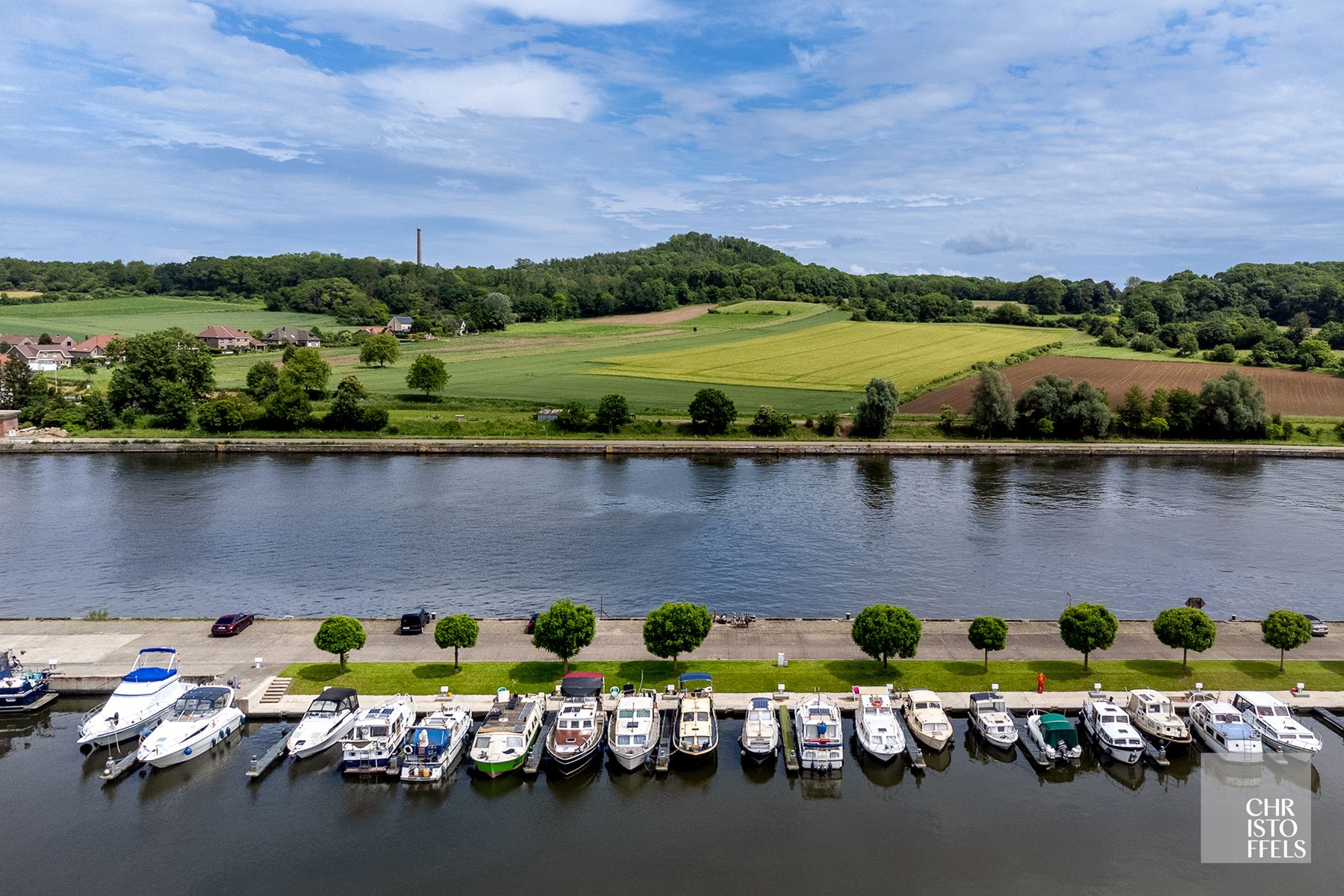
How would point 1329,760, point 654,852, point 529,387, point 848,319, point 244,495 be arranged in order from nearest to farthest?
point 654,852, point 1329,760, point 244,495, point 529,387, point 848,319

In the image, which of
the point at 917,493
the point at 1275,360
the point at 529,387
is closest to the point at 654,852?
the point at 917,493

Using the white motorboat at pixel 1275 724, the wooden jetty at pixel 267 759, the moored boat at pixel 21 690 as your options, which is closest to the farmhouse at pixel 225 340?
the moored boat at pixel 21 690

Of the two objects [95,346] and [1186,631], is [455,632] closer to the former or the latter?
[1186,631]

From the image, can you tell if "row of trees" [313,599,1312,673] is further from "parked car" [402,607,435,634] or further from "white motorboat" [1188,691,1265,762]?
"parked car" [402,607,435,634]

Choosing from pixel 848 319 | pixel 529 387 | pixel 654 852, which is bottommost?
pixel 654 852

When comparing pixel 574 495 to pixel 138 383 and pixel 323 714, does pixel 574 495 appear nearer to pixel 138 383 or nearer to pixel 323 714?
pixel 323 714

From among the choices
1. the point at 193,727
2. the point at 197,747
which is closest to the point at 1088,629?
the point at 197,747

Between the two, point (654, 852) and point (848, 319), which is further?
point (848, 319)

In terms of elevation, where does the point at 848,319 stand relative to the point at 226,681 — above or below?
above

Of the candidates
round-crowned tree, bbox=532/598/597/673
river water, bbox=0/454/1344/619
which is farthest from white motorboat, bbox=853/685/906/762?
Answer: river water, bbox=0/454/1344/619
